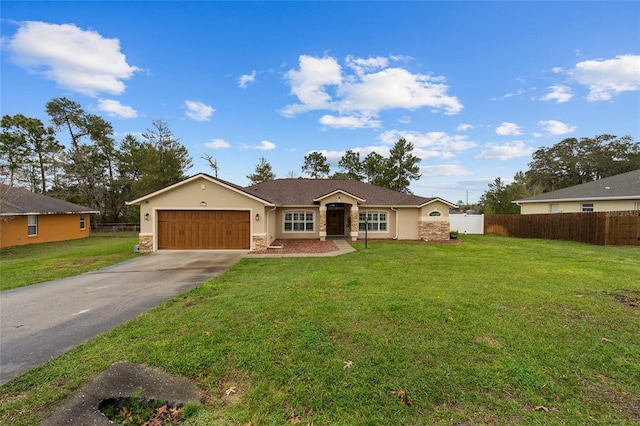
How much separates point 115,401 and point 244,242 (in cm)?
1194

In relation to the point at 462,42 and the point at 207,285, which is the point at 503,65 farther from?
the point at 207,285

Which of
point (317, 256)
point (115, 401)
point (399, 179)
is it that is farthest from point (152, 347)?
point (399, 179)

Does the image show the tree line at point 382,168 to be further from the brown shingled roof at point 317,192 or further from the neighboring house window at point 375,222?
the neighboring house window at point 375,222

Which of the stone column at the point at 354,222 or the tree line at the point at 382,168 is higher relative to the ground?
the tree line at the point at 382,168

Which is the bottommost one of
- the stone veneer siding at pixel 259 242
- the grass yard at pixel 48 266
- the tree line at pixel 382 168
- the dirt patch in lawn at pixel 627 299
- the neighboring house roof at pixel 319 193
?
the grass yard at pixel 48 266

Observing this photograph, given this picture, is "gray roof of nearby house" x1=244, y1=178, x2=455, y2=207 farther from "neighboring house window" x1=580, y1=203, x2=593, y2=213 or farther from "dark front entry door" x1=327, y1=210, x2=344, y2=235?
"neighboring house window" x1=580, y1=203, x2=593, y2=213

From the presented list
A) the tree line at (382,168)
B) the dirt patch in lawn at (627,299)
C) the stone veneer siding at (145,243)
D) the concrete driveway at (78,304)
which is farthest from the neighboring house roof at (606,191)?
the stone veneer siding at (145,243)

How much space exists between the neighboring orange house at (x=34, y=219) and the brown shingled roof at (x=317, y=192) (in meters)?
13.5

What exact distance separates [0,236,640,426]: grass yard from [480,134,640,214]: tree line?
2732cm

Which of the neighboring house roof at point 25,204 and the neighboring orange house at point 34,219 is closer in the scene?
the neighboring house roof at point 25,204

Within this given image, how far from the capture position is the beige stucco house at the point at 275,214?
47.7 ft

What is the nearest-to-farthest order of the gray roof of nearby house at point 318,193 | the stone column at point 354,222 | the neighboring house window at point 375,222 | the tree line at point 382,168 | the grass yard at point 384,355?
the grass yard at point 384,355
the stone column at point 354,222
the gray roof of nearby house at point 318,193
the neighboring house window at point 375,222
the tree line at point 382,168

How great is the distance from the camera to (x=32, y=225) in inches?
758

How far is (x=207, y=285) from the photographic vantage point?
7488 millimetres
